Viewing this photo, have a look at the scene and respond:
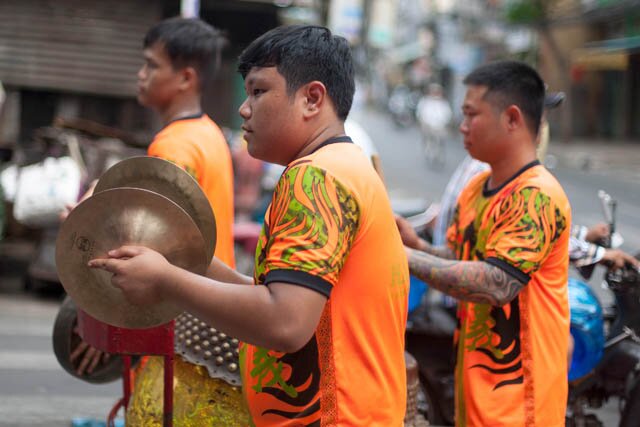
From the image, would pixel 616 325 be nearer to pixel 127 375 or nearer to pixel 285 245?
pixel 127 375

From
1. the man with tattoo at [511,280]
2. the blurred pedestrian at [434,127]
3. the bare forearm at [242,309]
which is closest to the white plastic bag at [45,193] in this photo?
the man with tattoo at [511,280]

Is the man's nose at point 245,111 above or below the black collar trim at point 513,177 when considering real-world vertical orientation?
above

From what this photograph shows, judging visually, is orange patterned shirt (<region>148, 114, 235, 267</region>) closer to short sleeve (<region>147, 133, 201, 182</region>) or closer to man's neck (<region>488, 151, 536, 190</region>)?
short sleeve (<region>147, 133, 201, 182</region>)

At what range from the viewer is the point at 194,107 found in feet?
12.4

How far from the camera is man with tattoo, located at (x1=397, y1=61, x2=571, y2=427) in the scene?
283 cm

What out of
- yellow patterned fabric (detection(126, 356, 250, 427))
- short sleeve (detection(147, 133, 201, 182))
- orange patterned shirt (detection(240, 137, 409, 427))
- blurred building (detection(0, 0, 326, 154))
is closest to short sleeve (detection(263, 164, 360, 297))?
orange patterned shirt (detection(240, 137, 409, 427))

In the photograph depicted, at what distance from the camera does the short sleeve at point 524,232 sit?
110 inches

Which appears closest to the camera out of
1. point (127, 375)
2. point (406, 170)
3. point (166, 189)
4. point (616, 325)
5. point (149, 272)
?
point (149, 272)

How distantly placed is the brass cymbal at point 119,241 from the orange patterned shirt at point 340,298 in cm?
18

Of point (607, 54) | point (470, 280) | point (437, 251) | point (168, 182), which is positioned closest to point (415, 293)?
point (437, 251)

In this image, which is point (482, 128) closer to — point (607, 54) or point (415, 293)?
point (415, 293)

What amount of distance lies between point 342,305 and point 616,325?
2711mm

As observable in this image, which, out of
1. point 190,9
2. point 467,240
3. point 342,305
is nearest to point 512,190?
point 467,240

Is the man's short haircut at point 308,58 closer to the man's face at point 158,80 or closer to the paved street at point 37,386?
the man's face at point 158,80
